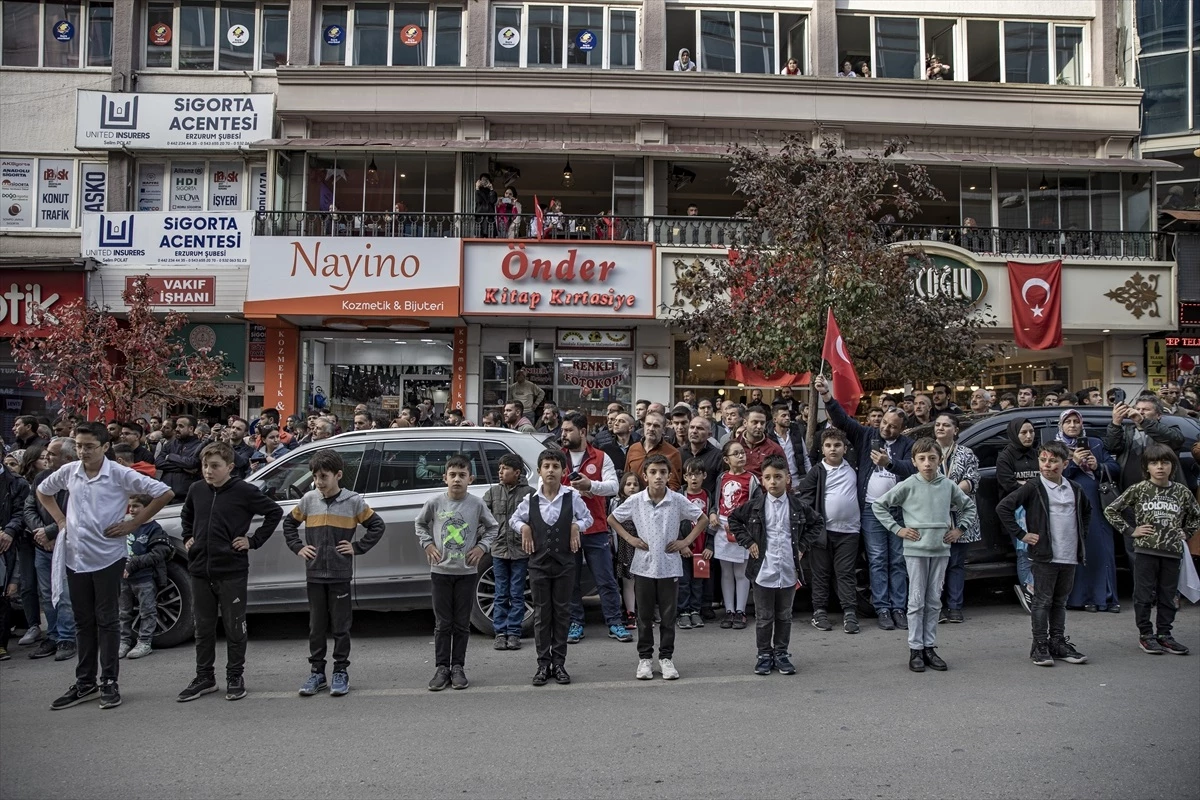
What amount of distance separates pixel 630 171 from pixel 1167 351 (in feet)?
38.8

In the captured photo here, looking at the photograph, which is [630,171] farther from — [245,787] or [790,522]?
[245,787]

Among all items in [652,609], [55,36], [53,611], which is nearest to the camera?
[652,609]

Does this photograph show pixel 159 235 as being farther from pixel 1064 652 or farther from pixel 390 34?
pixel 1064 652

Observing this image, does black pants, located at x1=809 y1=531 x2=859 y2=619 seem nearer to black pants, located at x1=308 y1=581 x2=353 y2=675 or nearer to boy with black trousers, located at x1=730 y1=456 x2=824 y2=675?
boy with black trousers, located at x1=730 y1=456 x2=824 y2=675

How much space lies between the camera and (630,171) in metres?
18.2

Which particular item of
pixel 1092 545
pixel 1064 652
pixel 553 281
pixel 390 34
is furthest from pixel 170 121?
pixel 1064 652

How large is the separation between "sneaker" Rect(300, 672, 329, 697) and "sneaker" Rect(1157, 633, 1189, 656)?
621 cm

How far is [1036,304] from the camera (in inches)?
698

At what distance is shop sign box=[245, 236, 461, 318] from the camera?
55.1ft

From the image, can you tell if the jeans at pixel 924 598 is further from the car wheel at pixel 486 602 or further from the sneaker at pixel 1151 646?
the car wheel at pixel 486 602

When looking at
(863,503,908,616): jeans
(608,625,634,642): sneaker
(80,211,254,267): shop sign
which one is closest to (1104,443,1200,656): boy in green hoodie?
(863,503,908,616): jeans

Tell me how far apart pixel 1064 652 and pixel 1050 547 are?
794 millimetres

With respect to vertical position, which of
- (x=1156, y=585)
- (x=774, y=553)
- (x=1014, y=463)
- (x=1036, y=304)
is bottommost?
(x=1156, y=585)

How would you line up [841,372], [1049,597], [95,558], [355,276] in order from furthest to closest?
[355,276]
[841,372]
[1049,597]
[95,558]
